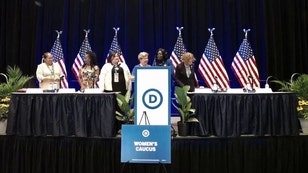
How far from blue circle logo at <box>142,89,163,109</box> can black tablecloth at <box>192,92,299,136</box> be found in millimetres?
1343

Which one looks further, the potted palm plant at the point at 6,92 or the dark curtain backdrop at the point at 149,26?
the dark curtain backdrop at the point at 149,26

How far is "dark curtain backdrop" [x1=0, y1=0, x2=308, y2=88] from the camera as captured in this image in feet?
29.8

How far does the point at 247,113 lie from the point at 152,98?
1841mm

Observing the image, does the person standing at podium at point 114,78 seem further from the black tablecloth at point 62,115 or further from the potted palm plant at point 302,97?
the potted palm plant at point 302,97

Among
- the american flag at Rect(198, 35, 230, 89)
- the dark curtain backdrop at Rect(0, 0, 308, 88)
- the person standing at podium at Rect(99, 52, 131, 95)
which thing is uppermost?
the dark curtain backdrop at Rect(0, 0, 308, 88)

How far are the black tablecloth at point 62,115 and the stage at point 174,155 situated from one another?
98mm

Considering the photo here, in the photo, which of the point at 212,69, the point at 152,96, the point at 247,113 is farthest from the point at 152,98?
the point at 212,69

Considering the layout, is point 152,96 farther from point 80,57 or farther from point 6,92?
point 80,57

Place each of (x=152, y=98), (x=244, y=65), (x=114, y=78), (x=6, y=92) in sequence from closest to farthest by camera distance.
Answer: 1. (x=152, y=98)
2. (x=6, y=92)
3. (x=114, y=78)
4. (x=244, y=65)

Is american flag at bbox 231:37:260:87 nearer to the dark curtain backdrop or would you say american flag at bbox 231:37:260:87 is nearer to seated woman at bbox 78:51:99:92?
the dark curtain backdrop

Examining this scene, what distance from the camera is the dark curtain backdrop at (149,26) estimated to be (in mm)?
9078

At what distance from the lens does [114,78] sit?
20.4ft

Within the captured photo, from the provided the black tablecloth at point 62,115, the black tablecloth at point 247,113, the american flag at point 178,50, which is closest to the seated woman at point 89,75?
the black tablecloth at point 62,115

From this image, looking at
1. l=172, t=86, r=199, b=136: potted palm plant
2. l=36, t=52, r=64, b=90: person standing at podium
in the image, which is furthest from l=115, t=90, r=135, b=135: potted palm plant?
l=36, t=52, r=64, b=90: person standing at podium
